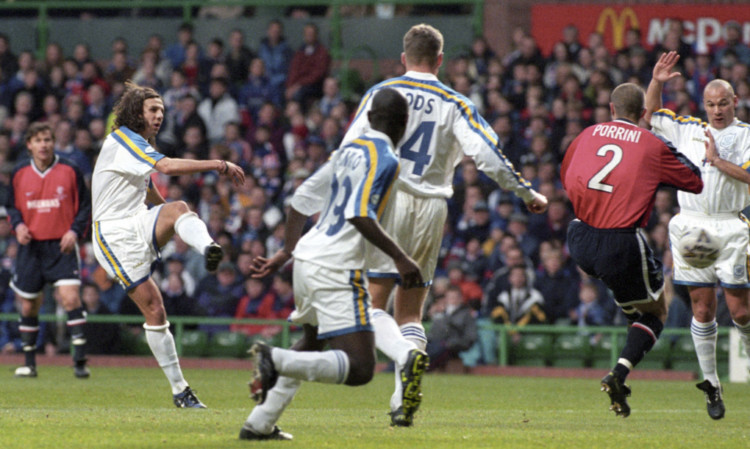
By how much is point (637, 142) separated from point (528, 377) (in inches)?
276

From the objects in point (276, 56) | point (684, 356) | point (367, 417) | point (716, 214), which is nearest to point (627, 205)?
point (716, 214)

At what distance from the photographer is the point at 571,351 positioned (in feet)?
50.6

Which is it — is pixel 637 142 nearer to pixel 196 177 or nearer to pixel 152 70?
pixel 196 177

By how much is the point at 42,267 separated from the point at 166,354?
436 cm

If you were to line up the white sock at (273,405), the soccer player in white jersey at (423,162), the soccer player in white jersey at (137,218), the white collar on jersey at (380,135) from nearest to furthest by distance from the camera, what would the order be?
the white sock at (273,405) → the white collar on jersey at (380,135) → the soccer player in white jersey at (423,162) → the soccer player in white jersey at (137,218)

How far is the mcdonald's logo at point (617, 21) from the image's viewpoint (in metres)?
19.6

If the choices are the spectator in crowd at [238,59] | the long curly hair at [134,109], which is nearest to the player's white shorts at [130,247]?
the long curly hair at [134,109]

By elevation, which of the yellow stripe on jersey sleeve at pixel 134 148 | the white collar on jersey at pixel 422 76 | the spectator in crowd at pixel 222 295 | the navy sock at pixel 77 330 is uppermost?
the white collar on jersey at pixel 422 76

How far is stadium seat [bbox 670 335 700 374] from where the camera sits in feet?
49.2

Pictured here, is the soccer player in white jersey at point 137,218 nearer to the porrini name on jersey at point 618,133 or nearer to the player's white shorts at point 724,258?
the porrini name on jersey at point 618,133

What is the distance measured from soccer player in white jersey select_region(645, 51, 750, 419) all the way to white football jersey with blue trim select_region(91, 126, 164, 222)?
3.87 meters

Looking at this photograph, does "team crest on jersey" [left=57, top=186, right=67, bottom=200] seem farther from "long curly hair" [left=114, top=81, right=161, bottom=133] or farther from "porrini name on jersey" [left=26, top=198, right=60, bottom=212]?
"long curly hair" [left=114, top=81, right=161, bottom=133]

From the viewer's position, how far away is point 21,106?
1991 cm

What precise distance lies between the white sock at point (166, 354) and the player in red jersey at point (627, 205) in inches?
118
